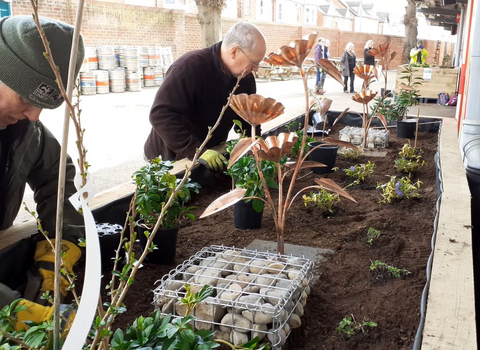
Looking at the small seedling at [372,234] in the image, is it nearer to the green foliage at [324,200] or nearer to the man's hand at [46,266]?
the green foliage at [324,200]

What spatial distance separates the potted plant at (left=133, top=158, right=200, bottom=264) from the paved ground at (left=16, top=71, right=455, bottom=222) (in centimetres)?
275

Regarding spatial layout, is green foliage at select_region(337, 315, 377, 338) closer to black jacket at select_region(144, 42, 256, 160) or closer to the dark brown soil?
the dark brown soil

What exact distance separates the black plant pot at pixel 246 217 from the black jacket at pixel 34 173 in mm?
786

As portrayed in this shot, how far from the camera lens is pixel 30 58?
149 centimetres

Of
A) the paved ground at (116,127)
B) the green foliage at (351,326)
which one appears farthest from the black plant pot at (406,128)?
the green foliage at (351,326)

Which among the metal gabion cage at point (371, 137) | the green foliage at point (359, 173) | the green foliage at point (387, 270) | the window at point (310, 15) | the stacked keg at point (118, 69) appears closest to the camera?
the green foliage at point (387, 270)

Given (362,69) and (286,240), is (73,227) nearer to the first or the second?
(286,240)

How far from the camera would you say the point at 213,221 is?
8.41 feet

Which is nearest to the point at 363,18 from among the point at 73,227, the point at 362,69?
the point at 362,69

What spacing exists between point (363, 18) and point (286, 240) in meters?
57.5

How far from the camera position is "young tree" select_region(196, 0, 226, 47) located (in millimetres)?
10891

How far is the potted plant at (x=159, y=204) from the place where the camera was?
6.02ft

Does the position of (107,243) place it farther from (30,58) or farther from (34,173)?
(30,58)

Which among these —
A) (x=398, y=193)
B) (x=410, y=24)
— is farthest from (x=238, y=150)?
(x=410, y=24)
